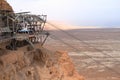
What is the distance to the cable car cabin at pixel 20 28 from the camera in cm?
2161

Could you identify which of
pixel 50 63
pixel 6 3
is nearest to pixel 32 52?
pixel 50 63

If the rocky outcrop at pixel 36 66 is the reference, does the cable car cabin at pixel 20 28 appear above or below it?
above

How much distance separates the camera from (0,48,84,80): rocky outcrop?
61.7 ft

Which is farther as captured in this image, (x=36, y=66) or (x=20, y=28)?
(x=20, y=28)

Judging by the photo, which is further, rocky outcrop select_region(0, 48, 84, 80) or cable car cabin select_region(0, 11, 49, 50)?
cable car cabin select_region(0, 11, 49, 50)

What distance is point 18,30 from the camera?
2361cm

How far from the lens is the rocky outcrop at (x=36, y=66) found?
Answer: 18.8 m

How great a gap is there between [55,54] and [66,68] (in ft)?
3.86

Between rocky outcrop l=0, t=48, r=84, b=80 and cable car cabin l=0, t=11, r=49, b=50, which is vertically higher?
cable car cabin l=0, t=11, r=49, b=50

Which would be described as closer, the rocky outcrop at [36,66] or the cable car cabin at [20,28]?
the rocky outcrop at [36,66]

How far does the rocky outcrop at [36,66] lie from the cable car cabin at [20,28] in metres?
1.14

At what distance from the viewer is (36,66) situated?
20859 mm

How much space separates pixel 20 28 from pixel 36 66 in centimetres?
392

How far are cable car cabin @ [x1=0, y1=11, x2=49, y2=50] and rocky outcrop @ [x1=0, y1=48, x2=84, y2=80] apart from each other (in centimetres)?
114
